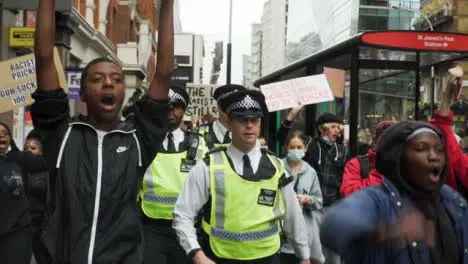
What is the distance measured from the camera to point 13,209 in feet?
22.6

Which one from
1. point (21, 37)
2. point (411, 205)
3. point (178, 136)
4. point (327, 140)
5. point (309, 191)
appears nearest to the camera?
point (411, 205)

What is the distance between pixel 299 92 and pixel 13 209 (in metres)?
5.01

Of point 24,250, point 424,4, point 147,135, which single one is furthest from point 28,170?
point 424,4

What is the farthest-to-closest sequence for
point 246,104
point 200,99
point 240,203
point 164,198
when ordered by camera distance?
point 200,99 → point 164,198 → point 246,104 → point 240,203

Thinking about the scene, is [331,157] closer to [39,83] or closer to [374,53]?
[374,53]

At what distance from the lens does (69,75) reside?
545 inches

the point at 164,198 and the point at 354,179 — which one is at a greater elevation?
the point at 354,179

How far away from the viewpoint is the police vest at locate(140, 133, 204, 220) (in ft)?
18.7

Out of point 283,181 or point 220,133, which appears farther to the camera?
point 220,133

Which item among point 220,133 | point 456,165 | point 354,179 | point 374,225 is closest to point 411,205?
point 374,225

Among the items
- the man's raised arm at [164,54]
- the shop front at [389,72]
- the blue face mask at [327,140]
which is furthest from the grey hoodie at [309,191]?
the shop front at [389,72]

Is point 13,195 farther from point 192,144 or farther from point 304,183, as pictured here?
point 304,183

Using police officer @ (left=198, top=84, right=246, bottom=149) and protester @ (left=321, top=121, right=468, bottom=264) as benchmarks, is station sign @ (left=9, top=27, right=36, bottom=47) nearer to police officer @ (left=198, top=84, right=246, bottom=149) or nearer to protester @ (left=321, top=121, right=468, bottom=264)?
police officer @ (left=198, top=84, right=246, bottom=149)

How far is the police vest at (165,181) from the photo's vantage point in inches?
224
